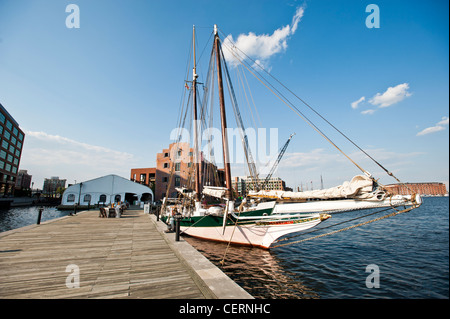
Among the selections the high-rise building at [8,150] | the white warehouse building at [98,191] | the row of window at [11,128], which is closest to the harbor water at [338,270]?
the white warehouse building at [98,191]

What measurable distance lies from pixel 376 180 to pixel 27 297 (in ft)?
35.5

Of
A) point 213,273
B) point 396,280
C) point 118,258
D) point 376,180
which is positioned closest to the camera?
point 213,273

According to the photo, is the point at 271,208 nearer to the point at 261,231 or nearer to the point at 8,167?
the point at 261,231

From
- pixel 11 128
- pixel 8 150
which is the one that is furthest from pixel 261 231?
pixel 11 128

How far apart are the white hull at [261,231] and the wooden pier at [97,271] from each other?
4.79 m

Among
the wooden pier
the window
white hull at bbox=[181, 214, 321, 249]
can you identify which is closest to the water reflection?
white hull at bbox=[181, 214, 321, 249]

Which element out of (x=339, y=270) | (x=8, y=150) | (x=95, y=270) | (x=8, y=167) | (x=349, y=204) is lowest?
(x=339, y=270)

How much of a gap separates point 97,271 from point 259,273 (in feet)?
21.8

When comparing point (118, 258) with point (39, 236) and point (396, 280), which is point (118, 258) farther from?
point (396, 280)

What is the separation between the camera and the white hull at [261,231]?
1079 centimetres

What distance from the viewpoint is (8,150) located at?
55.8 meters

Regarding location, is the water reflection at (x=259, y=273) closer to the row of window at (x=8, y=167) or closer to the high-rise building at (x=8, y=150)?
the high-rise building at (x=8, y=150)
